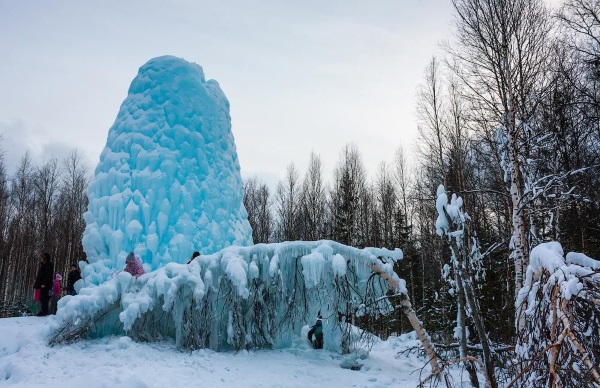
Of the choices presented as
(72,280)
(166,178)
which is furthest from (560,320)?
(72,280)

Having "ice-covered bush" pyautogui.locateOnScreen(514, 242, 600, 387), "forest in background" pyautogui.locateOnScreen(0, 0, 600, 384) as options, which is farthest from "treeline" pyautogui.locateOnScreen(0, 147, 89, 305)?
"ice-covered bush" pyautogui.locateOnScreen(514, 242, 600, 387)

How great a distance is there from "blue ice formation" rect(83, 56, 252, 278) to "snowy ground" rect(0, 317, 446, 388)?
2.35 metres

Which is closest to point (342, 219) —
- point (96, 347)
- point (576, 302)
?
point (96, 347)

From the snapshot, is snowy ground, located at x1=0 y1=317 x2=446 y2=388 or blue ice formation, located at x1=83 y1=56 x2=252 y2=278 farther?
blue ice formation, located at x1=83 y1=56 x2=252 y2=278

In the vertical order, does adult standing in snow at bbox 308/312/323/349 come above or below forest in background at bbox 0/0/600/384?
below

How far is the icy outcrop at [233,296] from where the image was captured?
23.0ft

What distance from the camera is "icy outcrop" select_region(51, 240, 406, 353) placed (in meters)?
7.02

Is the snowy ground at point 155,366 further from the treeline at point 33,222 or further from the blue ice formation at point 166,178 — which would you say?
the treeline at point 33,222

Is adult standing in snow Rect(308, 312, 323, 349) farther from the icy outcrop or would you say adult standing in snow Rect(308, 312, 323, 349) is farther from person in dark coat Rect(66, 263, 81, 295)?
person in dark coat Rect(66, 263, 81, 295)

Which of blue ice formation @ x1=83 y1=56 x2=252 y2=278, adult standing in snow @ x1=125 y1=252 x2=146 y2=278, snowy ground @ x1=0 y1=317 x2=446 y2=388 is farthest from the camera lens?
blue ice formation @ x1=83 y1=56 x2=252 y2=278

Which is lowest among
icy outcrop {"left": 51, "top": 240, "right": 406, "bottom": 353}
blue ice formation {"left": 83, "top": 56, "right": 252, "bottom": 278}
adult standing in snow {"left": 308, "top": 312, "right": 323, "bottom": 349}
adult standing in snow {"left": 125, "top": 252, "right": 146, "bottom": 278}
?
adult standing in snow {"left": 308, "top": 312, "right": 323, "bottom": 349}

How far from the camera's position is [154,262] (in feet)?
30.8

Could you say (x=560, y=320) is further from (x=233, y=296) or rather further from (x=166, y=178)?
(x=166, y=178)

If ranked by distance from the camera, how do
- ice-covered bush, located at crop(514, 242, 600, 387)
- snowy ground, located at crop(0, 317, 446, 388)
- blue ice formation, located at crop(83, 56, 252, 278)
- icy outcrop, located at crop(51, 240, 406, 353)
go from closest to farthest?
ice-covered bush, located at crop(514, 242, 600, 387) < snowy ground, located at crop(0, 317, 446, 388) < icy outcrop, located at crop(51, 240, 406, 353) < blue ice formation, located at crop(83, 56, 252, 278)
